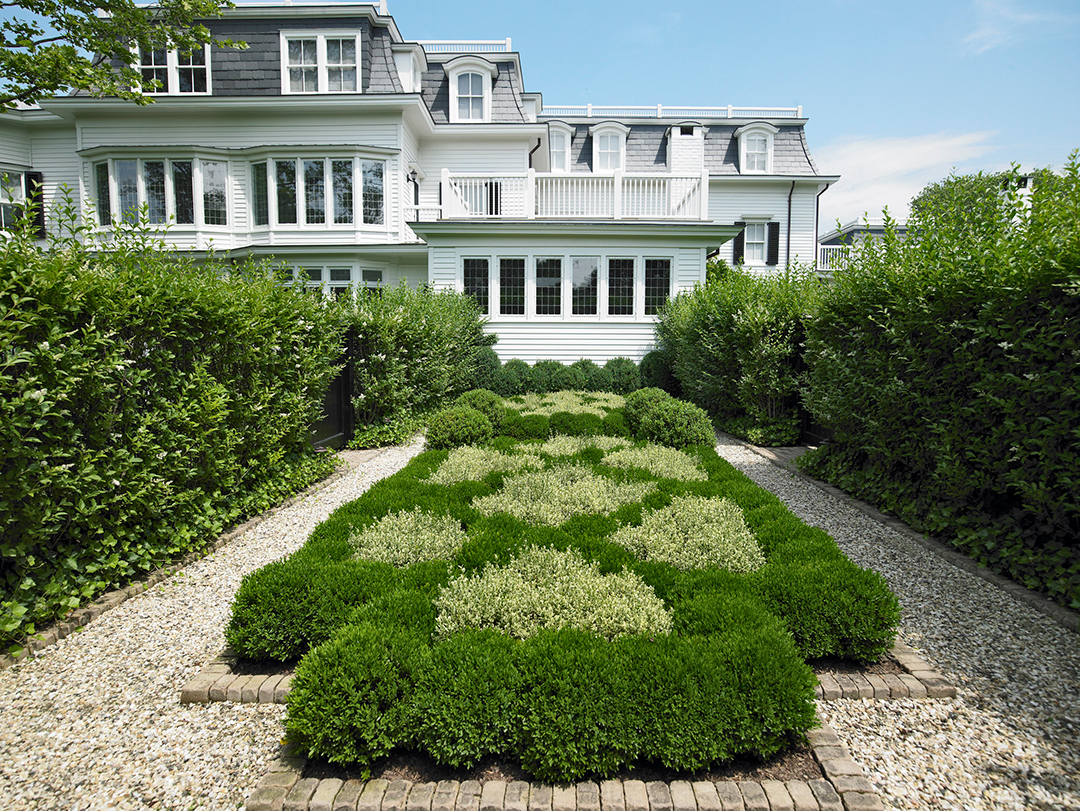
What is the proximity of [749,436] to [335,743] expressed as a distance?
8.38 metres

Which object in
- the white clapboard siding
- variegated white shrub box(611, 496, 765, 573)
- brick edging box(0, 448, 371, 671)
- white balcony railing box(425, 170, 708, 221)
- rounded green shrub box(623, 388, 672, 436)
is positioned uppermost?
white balcony railing box(425, 170, 708, 221)

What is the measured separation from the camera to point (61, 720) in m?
2.78

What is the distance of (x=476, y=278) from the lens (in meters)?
15.2

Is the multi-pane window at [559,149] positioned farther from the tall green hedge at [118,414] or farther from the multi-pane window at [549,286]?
the tall green hedge at [118,414]

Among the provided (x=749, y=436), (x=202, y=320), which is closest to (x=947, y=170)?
(x=749, y=436)

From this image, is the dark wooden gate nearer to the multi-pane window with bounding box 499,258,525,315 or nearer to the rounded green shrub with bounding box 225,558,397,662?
the rounded green shrub with bounding box 225,558,397,662

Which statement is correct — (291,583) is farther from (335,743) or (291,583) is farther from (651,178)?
(651,178)

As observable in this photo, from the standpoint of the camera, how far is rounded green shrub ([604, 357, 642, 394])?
1433 centimetres

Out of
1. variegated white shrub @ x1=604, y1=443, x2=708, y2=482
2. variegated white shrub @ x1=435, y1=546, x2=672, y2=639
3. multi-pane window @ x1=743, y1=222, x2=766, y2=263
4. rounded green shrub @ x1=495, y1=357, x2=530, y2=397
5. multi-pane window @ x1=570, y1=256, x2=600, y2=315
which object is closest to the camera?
variegated white shrub @ x1=435, y1=546, x2=672, y2=639

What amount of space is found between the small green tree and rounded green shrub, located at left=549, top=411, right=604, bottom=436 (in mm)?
11309

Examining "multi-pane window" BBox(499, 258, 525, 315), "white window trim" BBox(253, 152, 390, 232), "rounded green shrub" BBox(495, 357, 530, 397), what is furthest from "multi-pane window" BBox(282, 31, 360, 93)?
"rounded green shrub" BBox(495, 357, 530, 397)

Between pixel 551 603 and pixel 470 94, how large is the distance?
19.1 metres

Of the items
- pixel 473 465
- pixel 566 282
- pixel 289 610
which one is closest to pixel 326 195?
pixel 566 282

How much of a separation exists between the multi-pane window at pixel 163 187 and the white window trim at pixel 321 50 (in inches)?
132
